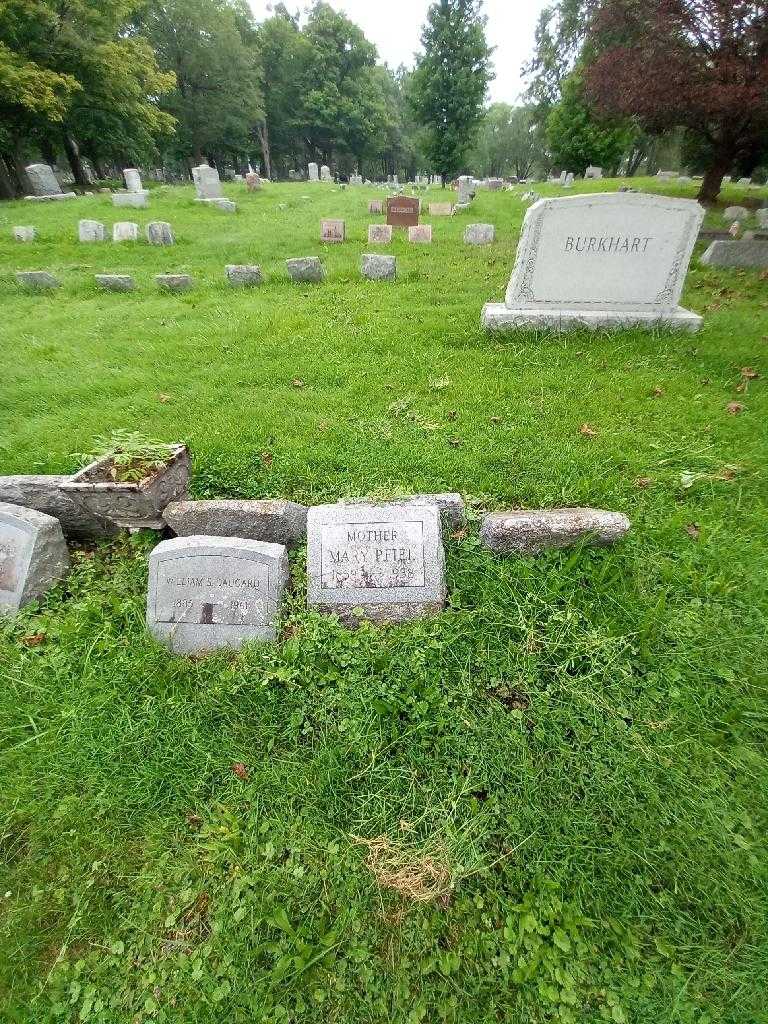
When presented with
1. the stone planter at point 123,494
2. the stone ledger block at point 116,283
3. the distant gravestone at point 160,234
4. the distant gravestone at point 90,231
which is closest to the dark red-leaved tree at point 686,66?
the distant gravestone at point 160,234

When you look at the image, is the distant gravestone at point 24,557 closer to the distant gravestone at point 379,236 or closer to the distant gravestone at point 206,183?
the distant gravestone at point 379,236

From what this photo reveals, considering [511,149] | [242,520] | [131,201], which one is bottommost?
[242,520]

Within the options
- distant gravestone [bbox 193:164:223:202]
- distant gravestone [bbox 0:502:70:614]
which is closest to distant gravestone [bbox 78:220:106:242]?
distant gravestone [bbox 193:164:223:202]

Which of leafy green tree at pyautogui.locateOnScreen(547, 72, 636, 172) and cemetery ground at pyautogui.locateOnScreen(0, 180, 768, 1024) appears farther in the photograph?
leafy green tree at pyautogui.locateOnScreen(547, 72, 636, 172)

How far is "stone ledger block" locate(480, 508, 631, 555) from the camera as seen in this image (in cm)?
278

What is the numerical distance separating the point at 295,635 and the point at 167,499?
1358 mm

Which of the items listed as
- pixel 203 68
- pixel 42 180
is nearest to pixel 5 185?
pixel 42 180

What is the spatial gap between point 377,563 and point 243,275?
22.8 ft

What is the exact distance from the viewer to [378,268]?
8008 millimetres

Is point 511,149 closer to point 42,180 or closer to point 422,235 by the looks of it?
point 42,180

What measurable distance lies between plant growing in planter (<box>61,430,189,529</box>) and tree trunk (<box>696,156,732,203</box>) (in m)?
18.2

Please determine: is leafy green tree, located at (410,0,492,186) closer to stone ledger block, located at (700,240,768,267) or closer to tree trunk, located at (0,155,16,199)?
tree trunk, located at (0,155,16,199)

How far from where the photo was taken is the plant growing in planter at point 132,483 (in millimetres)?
2973

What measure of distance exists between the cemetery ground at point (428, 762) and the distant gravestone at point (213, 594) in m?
0.13
